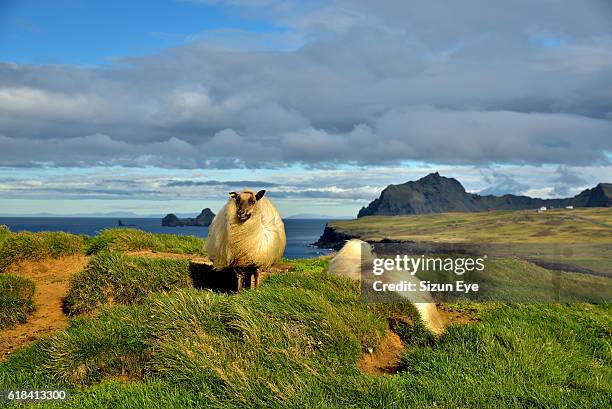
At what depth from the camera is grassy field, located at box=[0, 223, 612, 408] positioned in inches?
263

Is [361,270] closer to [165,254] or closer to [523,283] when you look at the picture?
[523,283]

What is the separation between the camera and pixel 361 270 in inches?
461

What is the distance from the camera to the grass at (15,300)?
11.2 m

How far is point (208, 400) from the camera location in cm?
656

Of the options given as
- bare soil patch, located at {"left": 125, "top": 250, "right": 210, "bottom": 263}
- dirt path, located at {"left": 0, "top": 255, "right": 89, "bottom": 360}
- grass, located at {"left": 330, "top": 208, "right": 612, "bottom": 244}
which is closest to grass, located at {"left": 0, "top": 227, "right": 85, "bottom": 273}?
dirt path, located at {"left": 0, "top": 255, "right": 89, "bottom": 360}

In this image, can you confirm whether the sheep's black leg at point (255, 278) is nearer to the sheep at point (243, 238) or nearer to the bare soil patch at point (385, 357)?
the sheep at point (243, 238)

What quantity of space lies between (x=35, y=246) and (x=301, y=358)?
12473 mm

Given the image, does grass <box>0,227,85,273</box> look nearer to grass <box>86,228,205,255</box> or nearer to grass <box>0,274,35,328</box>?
grass <box>86,228,205,255</box>

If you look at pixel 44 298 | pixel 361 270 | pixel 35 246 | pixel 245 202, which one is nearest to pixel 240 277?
pixel 245 202

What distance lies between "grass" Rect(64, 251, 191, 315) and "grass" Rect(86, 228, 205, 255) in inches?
Result: 183

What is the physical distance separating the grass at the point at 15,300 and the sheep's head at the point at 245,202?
5.30m

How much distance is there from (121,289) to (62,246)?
20.5ft

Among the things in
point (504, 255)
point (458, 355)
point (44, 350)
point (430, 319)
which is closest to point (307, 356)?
point (458, 355)

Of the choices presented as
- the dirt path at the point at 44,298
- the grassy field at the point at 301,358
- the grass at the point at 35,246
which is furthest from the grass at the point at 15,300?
the grass at the point at 35,246
